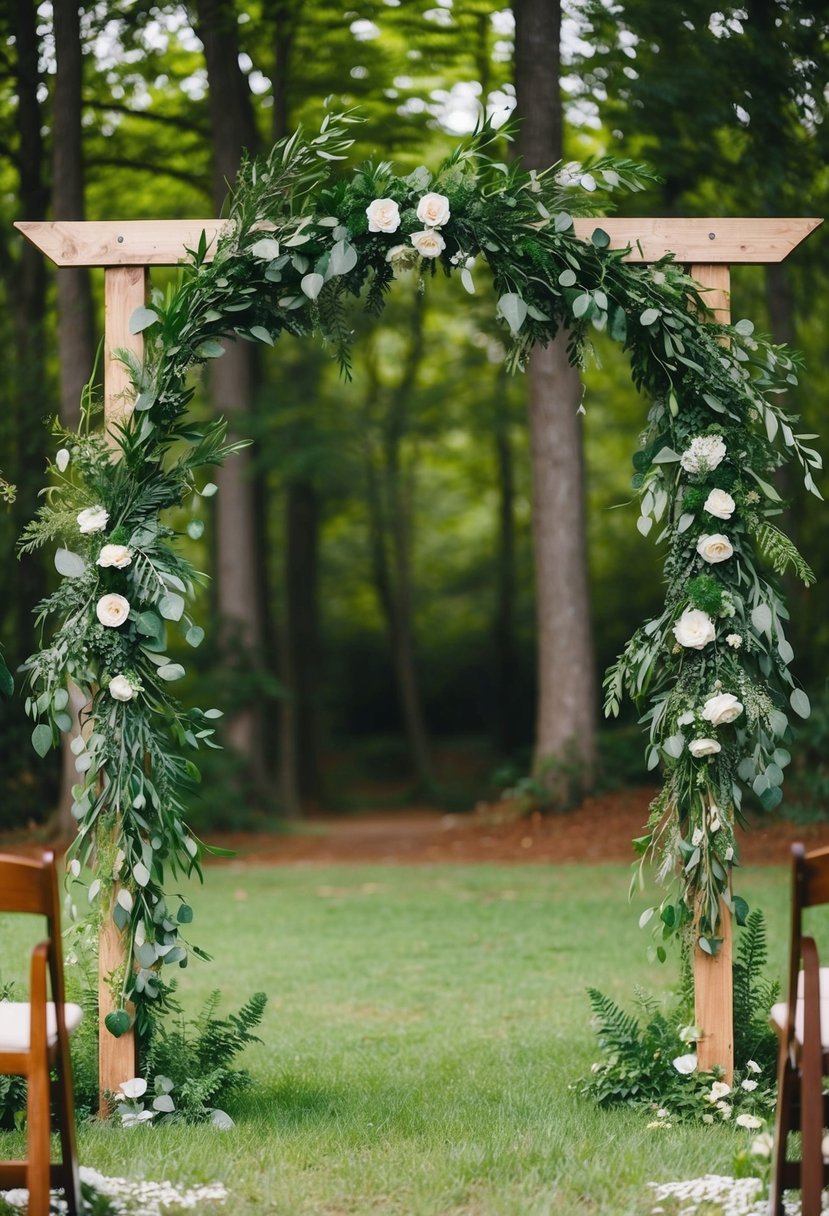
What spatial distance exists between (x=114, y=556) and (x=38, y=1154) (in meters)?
1.91

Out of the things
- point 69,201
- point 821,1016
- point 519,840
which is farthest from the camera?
point 519,840

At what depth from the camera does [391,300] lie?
727 inches

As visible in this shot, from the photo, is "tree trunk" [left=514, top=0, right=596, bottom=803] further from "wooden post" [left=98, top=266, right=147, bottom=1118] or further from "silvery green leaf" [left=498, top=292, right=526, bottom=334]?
"wooden post" [left=98, top=266, right=147, bottom=1118]

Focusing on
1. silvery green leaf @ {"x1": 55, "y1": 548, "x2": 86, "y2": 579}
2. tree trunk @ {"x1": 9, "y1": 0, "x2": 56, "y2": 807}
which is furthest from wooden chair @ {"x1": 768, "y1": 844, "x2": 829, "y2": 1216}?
tree trunk @ {"x1": 9, "y1": 0, "x2": 56, "y2": 807}

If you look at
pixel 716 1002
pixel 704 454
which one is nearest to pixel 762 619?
pixel 704 454

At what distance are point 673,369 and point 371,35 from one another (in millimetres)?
10520

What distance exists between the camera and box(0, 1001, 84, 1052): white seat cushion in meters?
A: 2.96

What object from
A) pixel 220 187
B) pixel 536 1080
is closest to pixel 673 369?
pixel 536 1080

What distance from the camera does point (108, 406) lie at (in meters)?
4.29

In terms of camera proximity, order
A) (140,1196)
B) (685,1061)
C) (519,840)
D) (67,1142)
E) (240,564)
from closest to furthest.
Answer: (67,1142)
(140,1196)
(685,1061)
(519,840)
(240,564)

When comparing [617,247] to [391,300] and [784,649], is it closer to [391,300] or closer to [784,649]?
[784,649]

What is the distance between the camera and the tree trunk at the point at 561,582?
1133 centimetres

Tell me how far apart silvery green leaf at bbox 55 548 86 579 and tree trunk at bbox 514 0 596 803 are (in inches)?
301

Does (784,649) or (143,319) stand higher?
(143,319)
